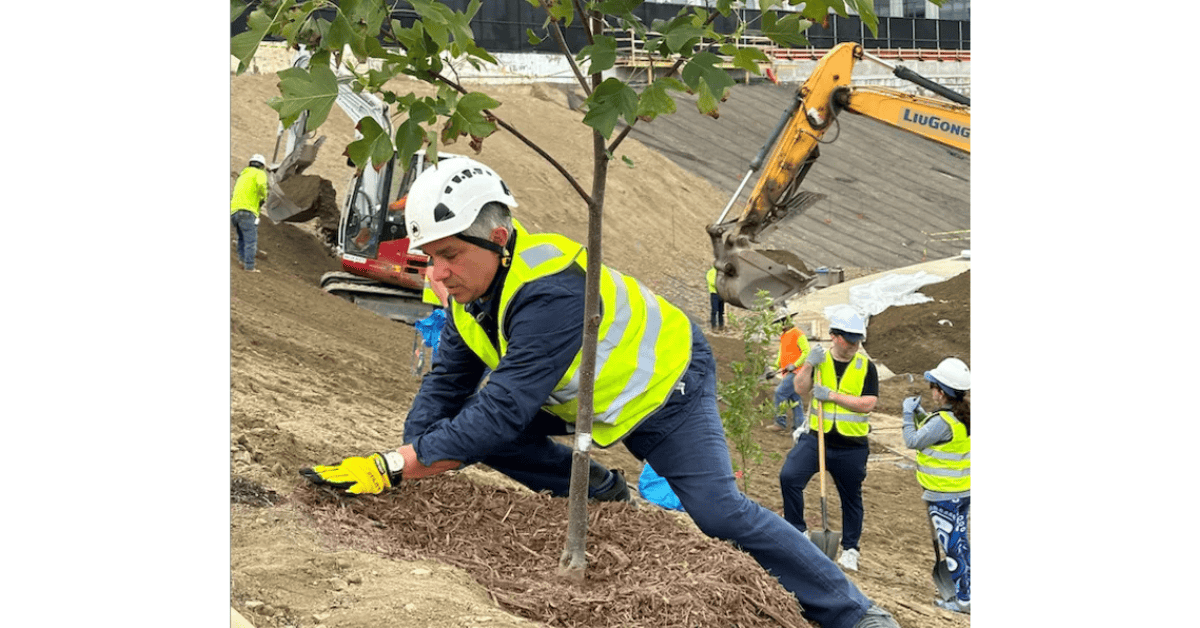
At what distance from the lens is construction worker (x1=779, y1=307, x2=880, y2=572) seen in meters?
5.82

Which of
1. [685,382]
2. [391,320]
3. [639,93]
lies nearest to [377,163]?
[639,93]

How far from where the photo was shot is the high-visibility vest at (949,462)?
17.4 feet

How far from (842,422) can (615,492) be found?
75.2 inches

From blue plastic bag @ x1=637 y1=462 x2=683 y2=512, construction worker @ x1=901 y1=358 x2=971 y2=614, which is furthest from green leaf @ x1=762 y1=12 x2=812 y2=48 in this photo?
blue plastic bag @ x1=637 y1=462 x2=683 y2=512

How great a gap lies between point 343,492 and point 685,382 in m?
1.12

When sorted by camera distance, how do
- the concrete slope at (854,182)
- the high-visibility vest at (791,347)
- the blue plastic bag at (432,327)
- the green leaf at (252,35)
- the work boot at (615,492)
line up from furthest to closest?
1. the concrete slope at (854,182)
2. the high-visibility vest at (791,347)
3. the blue plastic bag at (432,327)
4. the work boot at (615,492)
5. the green leaf at (252,35)

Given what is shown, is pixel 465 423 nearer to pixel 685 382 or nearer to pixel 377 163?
pixel 685 382

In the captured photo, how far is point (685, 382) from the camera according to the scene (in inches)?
149

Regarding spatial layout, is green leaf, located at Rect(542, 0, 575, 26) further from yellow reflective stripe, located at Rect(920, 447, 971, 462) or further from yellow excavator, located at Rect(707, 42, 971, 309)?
yellow excavator, located at Rect(707, 42, 971, 309)

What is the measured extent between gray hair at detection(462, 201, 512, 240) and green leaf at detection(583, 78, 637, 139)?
71 cm

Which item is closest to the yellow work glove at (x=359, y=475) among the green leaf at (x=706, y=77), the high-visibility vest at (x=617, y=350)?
the high-visibility vest at (x=617, y=350)

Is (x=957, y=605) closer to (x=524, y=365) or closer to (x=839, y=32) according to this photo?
(x=524, y=365)

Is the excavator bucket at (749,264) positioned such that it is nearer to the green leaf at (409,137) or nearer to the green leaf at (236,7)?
the green leaf at (236,7)

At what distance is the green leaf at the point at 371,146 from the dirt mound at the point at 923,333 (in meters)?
10.4
